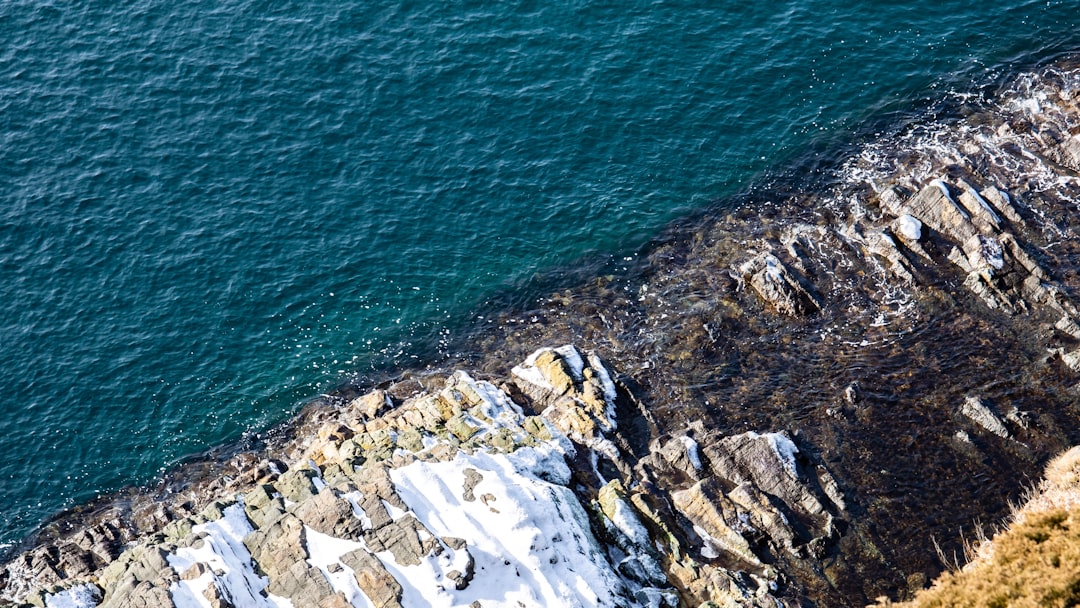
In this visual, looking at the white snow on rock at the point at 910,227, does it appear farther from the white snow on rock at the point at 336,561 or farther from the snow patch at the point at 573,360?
the white snow on rock at the point at 336,561

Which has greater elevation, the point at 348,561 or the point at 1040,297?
the point at 1040,297

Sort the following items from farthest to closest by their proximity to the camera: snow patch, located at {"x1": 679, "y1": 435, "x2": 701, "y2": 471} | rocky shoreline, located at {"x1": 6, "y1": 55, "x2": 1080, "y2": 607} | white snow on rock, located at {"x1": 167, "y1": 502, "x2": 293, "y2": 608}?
1. snow patch, located at {"x1": 679, "y1": 435, "x2": 701, "y2": 471}
2. rocky shoreline, located at {"x1": 6, "y1": 55, "x2": 1080, "y2": 607}
3. white snow on rock, located at {"x1": 167, "y1": 502, "x2": 293, "y2": 608}

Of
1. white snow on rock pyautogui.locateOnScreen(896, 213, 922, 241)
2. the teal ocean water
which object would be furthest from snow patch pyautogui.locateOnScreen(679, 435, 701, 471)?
white snow on rock pyautogui.locateOnScreen(896, 213, 922, 241)

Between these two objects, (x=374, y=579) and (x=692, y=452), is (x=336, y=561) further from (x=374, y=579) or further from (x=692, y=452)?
(x=692, y=452)

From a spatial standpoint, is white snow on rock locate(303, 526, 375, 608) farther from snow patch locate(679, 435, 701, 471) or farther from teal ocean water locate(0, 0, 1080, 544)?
snow patch locate(679, 435, 701, 471)

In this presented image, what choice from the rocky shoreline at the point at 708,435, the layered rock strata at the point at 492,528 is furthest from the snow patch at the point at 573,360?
the layered rock strata at the point at 492,528

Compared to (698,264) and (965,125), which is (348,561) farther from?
(965,125)

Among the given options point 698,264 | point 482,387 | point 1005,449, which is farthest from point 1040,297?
point 482,387
